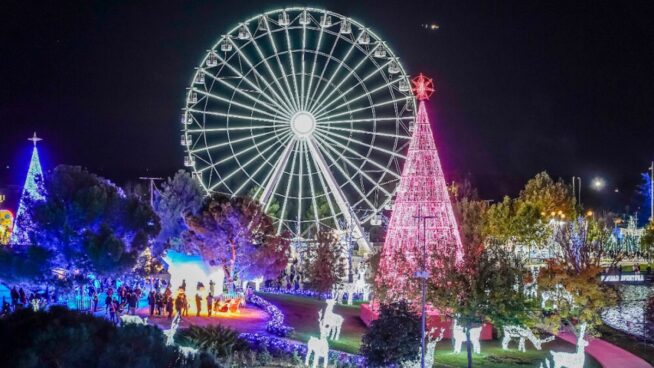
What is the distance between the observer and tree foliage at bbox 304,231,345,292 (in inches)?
1710

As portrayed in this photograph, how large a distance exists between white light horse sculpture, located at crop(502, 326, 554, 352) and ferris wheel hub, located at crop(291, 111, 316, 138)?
1638 cm

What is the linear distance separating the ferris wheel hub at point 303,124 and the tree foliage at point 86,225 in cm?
1144

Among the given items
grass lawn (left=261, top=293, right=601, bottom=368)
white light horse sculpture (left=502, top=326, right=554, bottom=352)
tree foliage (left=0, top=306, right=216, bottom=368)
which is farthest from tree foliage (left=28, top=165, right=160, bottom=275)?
tree foliage (left=0, top=306, right=216, bottom=368)

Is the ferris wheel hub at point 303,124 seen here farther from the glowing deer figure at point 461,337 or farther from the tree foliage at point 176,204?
the glowing deer figure at point 461,337

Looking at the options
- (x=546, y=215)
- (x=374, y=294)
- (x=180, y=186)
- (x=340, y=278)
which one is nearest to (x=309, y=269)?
(x=340, y=278)

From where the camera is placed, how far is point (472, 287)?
26438 mm

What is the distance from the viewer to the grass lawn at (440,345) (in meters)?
26.2

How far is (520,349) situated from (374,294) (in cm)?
644

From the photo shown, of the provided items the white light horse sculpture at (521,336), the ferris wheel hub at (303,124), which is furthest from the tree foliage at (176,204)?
the white light horse sculpture at (521,336)

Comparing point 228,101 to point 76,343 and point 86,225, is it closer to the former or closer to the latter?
point 86,225

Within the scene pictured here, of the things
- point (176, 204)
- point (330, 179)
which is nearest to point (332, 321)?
point (330, 179)

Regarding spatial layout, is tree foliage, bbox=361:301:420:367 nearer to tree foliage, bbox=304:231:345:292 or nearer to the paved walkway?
the paved walkway

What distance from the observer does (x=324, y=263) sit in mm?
44562

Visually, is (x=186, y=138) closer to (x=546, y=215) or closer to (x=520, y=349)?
(x=520, y=349)
